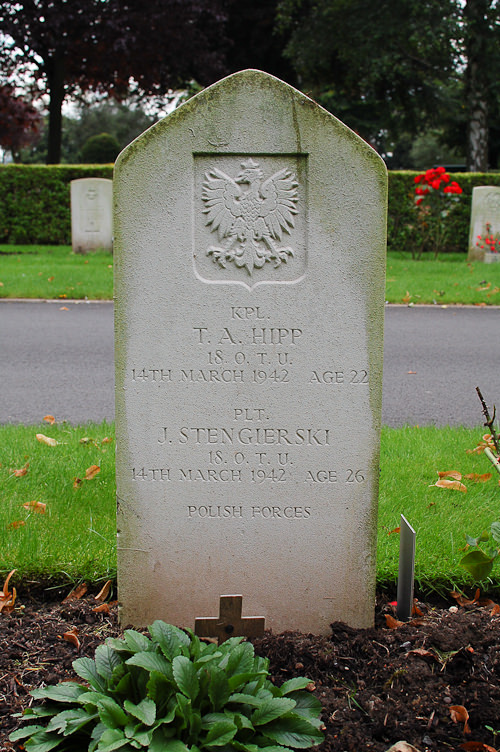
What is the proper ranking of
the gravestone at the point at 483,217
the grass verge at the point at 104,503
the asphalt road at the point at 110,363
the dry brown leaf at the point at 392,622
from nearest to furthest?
the dry brown leaf at the point at 392,622 → the grass verge at the point at 104,503 → the asphalt road at the point at 110,363 → the gravestone at the point at 483,217

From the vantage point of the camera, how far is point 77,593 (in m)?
2.92

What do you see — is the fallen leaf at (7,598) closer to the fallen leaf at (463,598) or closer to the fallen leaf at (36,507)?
the fallen leaf at (36,507)

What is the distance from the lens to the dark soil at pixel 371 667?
7.07 feet

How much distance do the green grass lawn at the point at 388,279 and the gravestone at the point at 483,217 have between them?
0.43 m

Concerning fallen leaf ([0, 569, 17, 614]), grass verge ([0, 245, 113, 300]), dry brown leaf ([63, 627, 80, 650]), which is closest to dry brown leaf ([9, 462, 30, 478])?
fallen leaf ([0, 569, 17, 614])

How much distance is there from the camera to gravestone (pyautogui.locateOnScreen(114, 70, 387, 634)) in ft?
7.98

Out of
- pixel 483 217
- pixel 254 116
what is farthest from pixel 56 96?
pixel 254 116

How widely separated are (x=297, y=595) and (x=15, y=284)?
365 inches

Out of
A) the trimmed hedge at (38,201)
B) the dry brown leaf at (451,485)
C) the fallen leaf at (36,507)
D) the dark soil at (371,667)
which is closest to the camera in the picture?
the dark soil at (371,667)

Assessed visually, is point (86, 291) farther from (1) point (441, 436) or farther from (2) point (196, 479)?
(2) point (196, 479)

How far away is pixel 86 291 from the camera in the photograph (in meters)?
10.4

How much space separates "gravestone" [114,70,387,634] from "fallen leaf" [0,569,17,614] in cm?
47

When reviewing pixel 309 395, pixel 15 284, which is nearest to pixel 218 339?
pixel 309 395

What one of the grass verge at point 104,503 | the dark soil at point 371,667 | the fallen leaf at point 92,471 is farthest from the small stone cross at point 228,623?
the fallen leaf at point 92,471
